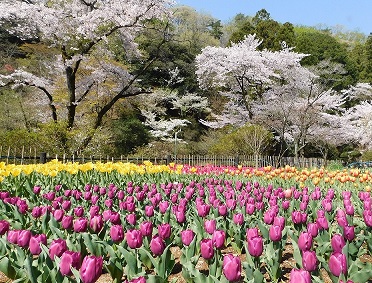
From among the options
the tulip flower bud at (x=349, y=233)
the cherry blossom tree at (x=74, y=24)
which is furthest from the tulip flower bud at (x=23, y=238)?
the cherry blossom tree at (x=74, y=24)

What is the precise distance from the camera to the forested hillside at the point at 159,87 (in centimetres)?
1541

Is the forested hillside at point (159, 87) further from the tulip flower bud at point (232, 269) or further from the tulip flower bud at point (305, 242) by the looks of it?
the tulip flower bud at point (232, 269)

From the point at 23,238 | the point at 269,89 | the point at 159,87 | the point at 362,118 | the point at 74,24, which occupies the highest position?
the point at 159,87

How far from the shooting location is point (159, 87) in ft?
97.0

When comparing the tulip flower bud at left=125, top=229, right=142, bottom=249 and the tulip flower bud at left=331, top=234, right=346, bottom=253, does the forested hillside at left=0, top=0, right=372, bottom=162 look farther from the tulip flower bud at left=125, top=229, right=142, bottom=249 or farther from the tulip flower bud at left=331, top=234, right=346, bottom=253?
the tulip flower bud at left=331, top=234, right=346, bottom=253

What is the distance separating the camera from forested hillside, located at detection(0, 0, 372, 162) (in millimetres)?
15406

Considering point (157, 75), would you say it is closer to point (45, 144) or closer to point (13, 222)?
point (45, 144)

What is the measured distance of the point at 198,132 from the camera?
27984 millimetres

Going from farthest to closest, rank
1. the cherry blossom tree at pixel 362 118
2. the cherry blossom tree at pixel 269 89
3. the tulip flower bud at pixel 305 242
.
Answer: the cherry blossom tree at pixel 362 118 → the cherry blossom tree at pixel 269 89 → the tulip flower bud at pixel 305 242

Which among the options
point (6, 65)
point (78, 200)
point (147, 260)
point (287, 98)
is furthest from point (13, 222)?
point (287, 98)

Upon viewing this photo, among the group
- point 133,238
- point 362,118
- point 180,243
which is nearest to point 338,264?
point 133,238

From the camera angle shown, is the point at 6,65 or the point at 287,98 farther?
the point at 287,98

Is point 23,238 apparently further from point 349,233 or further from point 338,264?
point 349,233

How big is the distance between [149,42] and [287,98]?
10.7m
